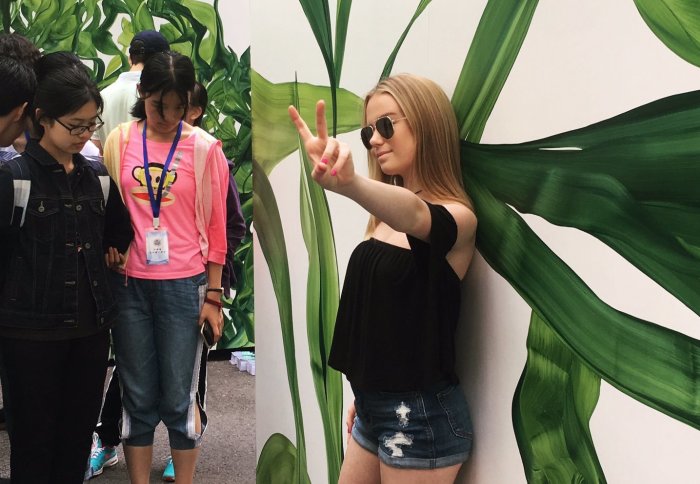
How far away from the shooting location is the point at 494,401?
158cm

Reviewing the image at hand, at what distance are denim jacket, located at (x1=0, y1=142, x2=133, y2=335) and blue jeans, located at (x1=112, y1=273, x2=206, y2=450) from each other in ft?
0.85

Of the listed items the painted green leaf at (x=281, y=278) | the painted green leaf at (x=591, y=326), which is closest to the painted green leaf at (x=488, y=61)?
the painted green leaf at (x=591, y=326)

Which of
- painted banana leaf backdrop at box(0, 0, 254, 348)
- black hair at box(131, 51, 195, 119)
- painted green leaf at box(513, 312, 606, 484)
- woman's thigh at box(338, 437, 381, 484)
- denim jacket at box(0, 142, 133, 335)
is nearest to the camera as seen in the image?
painted green leaf at box(513, 312, 606, 484)

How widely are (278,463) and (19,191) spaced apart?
1.27 metres

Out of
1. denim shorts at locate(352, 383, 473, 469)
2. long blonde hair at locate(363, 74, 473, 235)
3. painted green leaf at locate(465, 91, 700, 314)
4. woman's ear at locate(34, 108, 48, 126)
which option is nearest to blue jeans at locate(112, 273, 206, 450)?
woman's ear at locate(34, 108, 48, 126)

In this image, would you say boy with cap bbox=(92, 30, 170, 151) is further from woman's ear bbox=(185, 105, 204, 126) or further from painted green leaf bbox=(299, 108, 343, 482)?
painted green leaf bbox=(299, 108, 343, 482)

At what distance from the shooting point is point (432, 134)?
160cm

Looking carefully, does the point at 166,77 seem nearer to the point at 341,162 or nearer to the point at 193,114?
the point at 193,114

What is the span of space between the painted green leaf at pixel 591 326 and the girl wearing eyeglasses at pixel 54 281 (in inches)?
51.8

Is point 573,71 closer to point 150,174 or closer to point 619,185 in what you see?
point 619,185

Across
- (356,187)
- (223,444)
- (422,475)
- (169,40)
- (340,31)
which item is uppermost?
(169,40)

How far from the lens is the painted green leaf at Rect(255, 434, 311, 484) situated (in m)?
2.79

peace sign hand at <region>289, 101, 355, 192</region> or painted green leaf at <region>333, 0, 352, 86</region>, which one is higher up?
painted green leaf at <region>333, 0, 352, 86</region>

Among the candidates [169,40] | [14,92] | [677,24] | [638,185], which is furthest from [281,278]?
[169,40]
